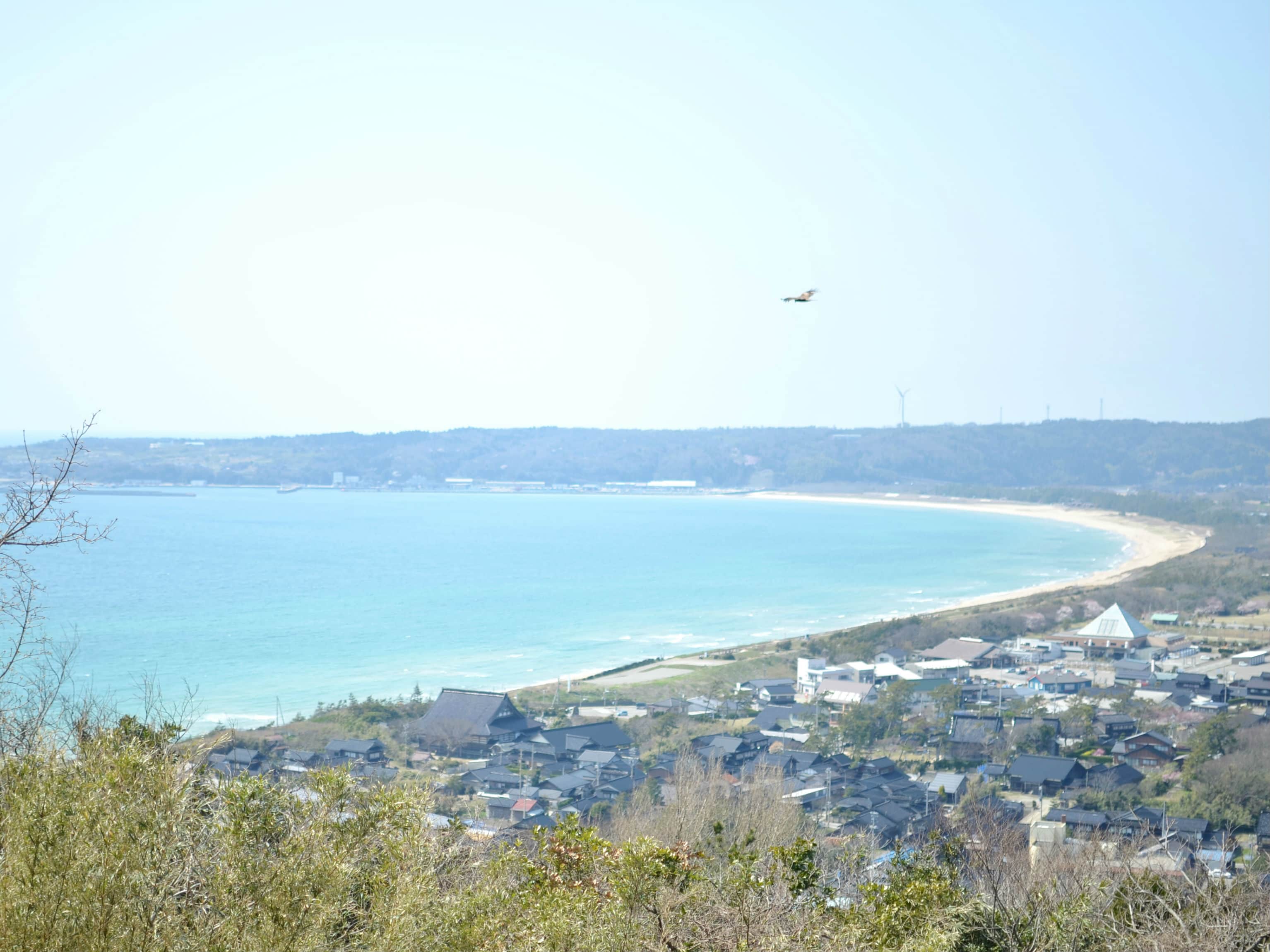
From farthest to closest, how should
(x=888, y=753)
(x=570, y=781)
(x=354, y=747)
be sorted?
(x=888, y=753) → (x=354, y=747) → (x=570, y=781)

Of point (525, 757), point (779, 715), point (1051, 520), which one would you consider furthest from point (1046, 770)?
point (1051, 520)

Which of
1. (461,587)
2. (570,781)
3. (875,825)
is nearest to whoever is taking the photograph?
(875,825)

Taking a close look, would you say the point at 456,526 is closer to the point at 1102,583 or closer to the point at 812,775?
the point at 1102,583

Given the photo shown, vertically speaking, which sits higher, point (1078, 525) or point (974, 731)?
point (1078, 525)

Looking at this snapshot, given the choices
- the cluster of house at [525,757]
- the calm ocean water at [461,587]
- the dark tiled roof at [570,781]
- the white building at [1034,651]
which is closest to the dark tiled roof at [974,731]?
the cluster of house at [525,757]

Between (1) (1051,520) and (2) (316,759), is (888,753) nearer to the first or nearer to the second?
(2) (316,759)

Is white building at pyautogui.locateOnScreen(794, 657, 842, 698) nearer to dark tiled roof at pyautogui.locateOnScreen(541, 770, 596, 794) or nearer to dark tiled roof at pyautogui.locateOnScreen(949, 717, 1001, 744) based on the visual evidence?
dark tiled roof at pyautogui.locateOnScreen(949, 717, 1001, 744)

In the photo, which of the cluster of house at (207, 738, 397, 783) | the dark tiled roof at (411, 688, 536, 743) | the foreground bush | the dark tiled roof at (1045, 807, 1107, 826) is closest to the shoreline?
the dark tiled roof at (411, 688, 536, 743)

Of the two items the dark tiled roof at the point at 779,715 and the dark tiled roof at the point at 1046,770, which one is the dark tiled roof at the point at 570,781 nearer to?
the dark tiled roof at the point at 779,715

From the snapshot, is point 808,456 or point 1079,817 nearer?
point 1079,817
